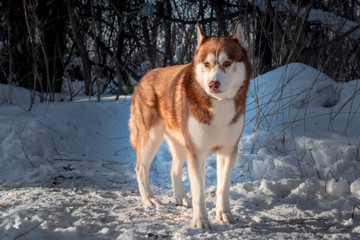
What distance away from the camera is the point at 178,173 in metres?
3.69

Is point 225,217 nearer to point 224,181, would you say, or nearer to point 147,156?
point 224,181

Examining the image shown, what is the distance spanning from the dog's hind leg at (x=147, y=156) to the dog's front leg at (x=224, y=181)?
708mm

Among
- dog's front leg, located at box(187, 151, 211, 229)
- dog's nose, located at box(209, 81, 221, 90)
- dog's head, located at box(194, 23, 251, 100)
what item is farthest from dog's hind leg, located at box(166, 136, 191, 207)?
dog's nose, located at box(209, 81, 221, 90)

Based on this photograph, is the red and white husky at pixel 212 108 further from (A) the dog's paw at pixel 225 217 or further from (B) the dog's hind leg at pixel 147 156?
(B) the dog's hind leg at pixel 147 156

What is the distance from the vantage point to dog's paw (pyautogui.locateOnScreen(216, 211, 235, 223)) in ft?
9.69

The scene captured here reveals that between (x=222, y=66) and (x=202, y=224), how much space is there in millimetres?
1136

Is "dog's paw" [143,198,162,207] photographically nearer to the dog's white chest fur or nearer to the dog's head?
the dog's white chest fur

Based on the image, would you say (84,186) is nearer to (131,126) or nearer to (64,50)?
(131,126)

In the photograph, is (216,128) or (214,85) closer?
(214,85)

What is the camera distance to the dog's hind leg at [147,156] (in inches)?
139

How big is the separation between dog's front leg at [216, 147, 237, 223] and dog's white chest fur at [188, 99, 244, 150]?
0.15 metres

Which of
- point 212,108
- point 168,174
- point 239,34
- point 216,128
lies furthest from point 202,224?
point 168,174

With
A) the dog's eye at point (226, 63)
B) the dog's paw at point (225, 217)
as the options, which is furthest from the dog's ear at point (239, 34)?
the dog's paw at point (225, 217)

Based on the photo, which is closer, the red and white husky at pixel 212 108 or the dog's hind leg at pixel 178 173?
the red and white husky at pixel 212 108
